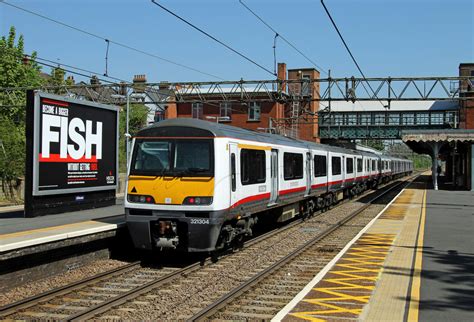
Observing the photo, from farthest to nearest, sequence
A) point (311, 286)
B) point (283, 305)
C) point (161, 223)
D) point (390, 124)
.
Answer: point (390, 124)
point (161, 223)
point (311, 286)
point (283, 305)

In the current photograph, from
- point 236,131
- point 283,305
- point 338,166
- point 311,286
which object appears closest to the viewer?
point 283,305

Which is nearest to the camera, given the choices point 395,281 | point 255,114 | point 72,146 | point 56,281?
point 395,281

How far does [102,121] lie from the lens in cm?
1469

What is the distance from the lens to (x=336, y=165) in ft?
74.6

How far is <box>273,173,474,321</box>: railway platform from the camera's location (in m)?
6.52

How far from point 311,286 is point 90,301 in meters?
3.30

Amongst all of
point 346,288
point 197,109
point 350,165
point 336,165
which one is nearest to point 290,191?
point 346,288

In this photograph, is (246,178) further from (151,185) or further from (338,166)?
(338,166)

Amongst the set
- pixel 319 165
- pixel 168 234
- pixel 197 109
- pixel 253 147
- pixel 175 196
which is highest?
pixel 197 109

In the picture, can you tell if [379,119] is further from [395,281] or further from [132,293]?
[132,293]

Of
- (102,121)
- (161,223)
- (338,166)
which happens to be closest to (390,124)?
(338,166)

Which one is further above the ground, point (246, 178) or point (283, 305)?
point (246, 178)

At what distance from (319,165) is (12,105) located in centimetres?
1883

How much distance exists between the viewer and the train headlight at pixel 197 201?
9.66m
